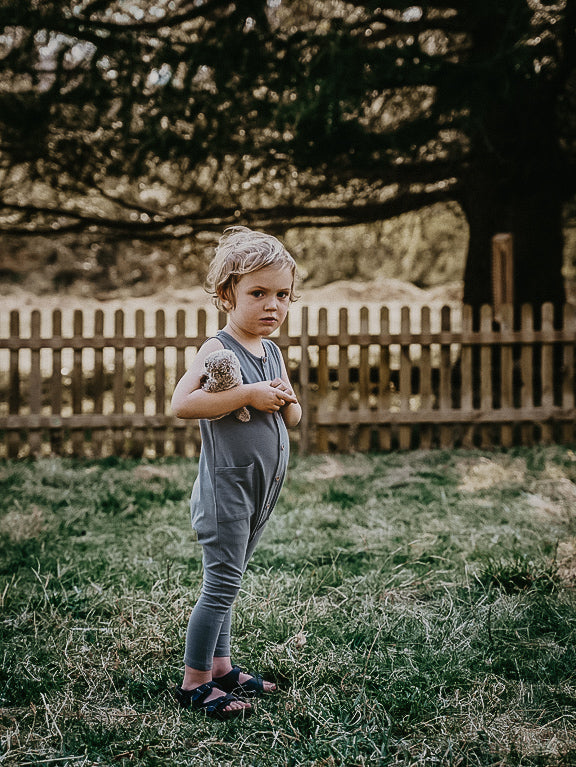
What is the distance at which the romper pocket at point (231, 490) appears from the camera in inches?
72.3

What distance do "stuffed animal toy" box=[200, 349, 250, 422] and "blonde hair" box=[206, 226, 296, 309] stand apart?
0.76 ft

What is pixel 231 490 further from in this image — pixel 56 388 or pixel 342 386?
pixel 56 388

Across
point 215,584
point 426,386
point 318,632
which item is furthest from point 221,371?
point 426,386

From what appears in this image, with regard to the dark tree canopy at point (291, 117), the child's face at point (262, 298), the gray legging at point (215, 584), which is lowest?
the gray legging at point (215, 584)

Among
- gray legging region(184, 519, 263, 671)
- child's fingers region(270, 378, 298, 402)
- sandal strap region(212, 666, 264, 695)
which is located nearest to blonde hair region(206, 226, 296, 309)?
child's fingers region(270, 378, 298, 402)

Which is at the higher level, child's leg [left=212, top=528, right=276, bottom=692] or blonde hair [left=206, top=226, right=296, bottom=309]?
blonde hair [left=206, top=226, right=296, bottom=309]

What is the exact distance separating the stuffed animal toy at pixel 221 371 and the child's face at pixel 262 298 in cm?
15

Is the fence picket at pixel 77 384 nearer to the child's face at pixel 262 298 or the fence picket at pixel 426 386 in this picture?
the fence picket at pixel 426 386

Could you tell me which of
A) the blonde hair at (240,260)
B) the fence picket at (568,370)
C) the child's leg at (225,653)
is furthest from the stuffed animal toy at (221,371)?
the fence picket at (568,370)

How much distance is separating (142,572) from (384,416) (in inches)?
152

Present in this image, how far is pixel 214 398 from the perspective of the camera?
5.84 feet

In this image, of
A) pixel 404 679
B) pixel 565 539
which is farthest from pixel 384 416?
pixel 404 679

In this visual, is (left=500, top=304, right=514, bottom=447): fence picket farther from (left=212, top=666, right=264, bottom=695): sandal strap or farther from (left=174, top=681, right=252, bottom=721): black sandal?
(left=174, top=681, right=252, bottom=721): black sandal

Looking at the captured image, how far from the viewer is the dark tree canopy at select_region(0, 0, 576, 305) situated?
5.80 metres
